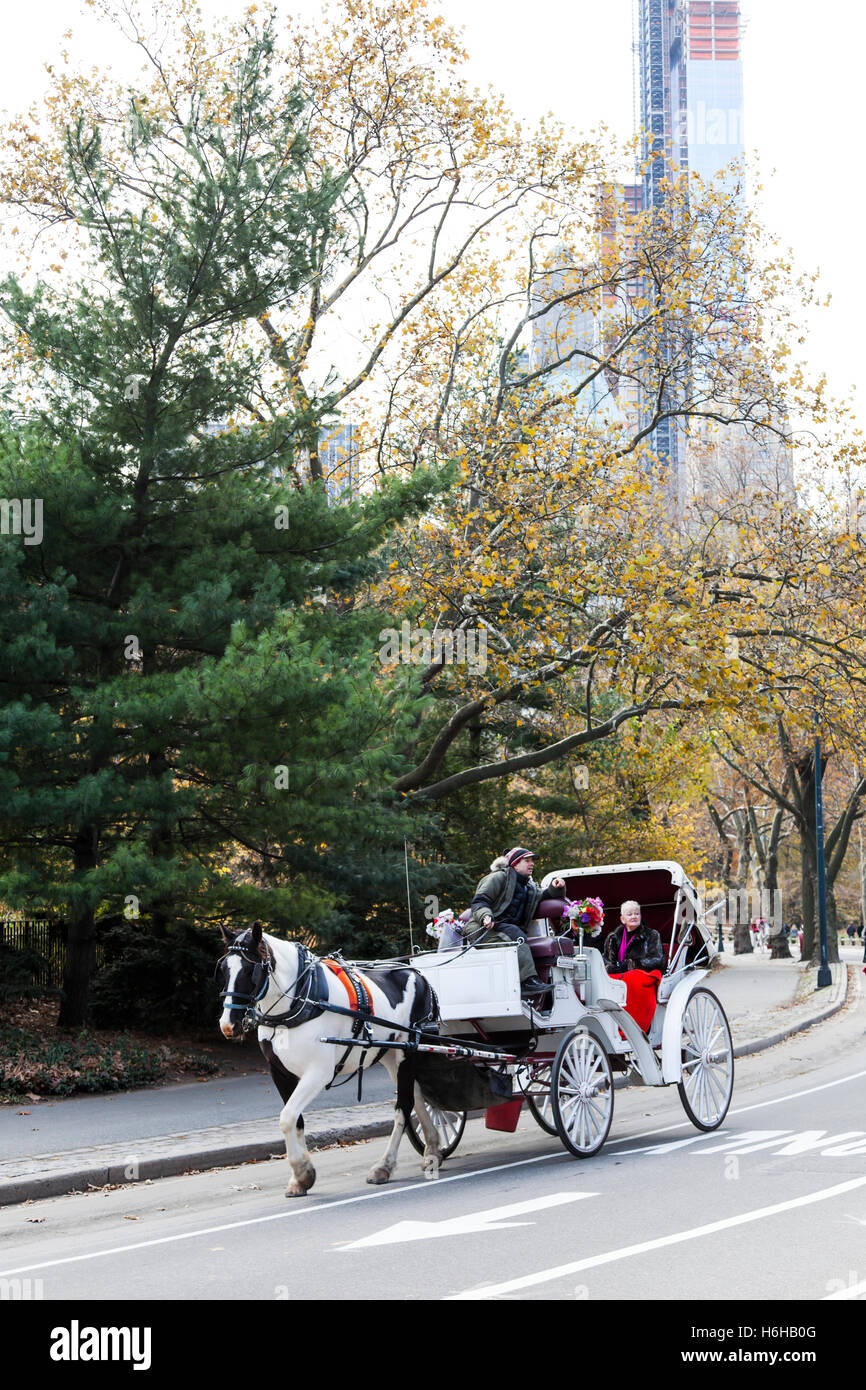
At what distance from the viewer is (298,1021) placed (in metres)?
9.69

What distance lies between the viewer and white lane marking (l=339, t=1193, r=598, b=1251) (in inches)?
306

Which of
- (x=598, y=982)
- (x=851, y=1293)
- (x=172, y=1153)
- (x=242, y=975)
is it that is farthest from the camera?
(x=172, y=1153)

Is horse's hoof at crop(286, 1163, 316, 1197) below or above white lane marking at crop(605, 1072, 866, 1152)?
above

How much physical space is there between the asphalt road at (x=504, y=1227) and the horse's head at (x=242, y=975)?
4.27ft

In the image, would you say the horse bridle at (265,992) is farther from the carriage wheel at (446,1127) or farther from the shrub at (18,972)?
the shrub at (18,972)

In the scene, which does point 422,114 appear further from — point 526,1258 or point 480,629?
point 526,1258

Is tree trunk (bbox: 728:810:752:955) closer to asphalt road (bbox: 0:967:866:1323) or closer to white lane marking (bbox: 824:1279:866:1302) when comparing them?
asphalt road (bbox: 0:967:866:1323)

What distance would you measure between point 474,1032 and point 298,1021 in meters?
1.98

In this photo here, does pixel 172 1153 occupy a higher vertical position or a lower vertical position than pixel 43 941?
lower

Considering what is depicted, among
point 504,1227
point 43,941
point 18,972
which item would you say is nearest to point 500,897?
point 504,1227

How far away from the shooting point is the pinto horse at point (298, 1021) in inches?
373

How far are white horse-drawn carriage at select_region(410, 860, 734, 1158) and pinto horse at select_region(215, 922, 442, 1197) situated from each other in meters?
0.66

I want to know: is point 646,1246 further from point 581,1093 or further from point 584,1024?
point 584,1024

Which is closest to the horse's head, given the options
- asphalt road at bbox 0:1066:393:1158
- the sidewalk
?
the sidewalk
